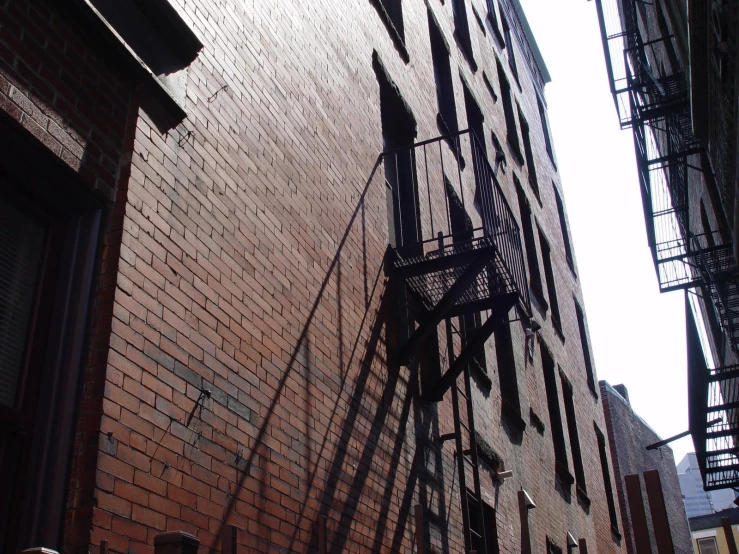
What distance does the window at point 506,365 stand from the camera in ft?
36.9

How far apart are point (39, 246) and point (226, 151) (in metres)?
1.62

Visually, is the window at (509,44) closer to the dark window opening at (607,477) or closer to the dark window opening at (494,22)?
the dark window opening at (494,22)

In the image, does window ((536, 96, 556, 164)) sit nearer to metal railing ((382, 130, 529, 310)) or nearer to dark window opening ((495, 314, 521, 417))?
dark window opening ((495, 314, 521, 417))

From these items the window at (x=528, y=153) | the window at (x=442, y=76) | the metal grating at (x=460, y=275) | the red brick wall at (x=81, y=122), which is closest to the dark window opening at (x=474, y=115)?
the window at (x=442, y=76)

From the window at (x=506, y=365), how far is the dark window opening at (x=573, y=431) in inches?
157

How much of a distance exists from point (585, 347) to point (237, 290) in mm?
16104

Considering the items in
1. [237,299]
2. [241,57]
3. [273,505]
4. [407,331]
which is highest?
[241,57]

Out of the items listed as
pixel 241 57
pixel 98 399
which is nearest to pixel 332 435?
pixel 98 399

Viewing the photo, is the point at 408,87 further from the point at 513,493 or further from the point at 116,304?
the point at 116,304

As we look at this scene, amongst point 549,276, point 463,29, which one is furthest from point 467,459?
point 549,276

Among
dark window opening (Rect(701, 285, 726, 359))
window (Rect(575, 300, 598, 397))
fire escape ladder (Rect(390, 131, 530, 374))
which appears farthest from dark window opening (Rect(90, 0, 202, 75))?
window (Rect(575, 300, 598, 397))

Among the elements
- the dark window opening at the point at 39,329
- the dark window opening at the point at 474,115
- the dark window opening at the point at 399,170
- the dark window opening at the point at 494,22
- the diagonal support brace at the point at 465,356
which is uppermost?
the dark window opening at the point at 494,22

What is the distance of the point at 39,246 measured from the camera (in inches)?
144

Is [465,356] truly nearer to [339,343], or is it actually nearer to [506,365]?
[339,343]
